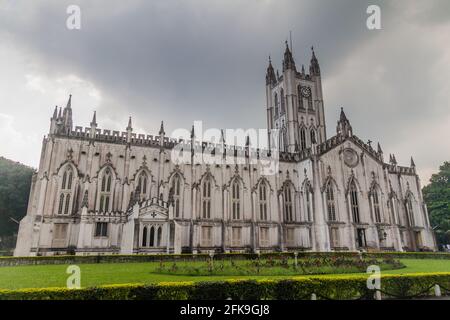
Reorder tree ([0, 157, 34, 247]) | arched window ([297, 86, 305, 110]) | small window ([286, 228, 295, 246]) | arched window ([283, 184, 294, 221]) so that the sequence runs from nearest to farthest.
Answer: small window ([286, 228, 295, 246]) < arched window ([283, 184, 294, 221]) < tree ([0, 157, 34, 247]) < arched window ([297, 86, 305, 110])

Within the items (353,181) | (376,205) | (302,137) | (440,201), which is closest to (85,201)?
(353,181)

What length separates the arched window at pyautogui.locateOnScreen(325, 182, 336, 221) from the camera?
4369 centimetres

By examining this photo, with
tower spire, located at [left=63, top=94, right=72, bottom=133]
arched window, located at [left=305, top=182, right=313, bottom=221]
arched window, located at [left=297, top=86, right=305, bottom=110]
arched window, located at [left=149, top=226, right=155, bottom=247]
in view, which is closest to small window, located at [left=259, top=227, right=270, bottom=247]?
arched window, located at [left=305, top=182, right=313, bottom=221]

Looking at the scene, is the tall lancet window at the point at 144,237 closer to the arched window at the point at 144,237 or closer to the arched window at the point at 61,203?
the arched window at the point at 144,237

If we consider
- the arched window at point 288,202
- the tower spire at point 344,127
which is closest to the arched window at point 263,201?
the arched window at point 288,202

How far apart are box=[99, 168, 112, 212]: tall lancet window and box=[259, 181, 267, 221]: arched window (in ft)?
65.5

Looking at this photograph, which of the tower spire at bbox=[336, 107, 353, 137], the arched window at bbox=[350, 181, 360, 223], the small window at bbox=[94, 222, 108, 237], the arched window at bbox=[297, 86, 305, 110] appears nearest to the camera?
the small window at bbox=[94, 222, 108, 237]

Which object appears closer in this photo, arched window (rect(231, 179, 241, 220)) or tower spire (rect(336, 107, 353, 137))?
arched window (rect(231, 179, 241, 220))

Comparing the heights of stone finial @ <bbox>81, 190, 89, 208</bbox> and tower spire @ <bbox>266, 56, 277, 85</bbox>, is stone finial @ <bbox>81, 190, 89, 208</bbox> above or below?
below

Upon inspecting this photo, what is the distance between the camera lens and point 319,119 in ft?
199

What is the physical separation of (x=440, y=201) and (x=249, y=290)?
2125 inches

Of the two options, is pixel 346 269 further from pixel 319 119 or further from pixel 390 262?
pixel 319 119

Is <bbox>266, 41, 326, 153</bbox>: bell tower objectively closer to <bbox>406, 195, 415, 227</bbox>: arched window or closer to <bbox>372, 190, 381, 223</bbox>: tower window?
<bbox>372, 190, 381, 223</bbox>: tower window

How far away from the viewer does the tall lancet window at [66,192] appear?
1369 inches
